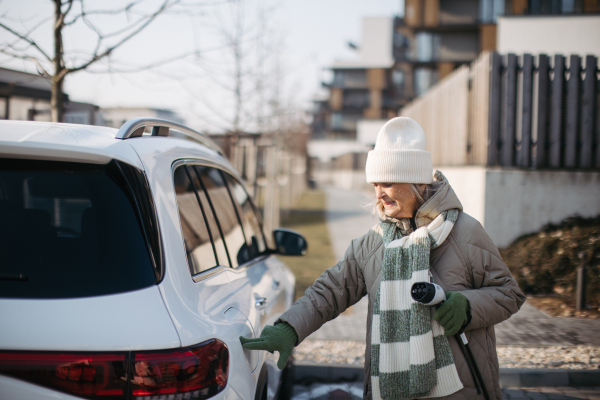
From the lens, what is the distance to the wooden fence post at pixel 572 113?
8.11 metres

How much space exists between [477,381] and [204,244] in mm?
1313

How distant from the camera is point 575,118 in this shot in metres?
8.18

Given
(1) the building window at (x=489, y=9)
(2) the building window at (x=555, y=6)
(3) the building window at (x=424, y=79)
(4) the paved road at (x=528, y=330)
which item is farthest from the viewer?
(3) the building window at (x=424, y=79)

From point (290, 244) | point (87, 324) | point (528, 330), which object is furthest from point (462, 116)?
point (87, 324)

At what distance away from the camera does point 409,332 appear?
2.09 meters

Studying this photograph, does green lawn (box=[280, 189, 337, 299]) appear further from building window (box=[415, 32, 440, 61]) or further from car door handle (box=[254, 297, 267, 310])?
building window (box=[415, 32, 440, 61])

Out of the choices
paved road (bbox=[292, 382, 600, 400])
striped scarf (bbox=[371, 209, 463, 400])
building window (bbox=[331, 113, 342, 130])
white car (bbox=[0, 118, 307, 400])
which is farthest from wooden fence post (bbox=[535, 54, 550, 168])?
building window (bbox=[331, 113, 342, 130])

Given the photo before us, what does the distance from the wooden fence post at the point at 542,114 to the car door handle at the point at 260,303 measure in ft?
22.9

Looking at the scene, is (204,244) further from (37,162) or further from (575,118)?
(575,118)

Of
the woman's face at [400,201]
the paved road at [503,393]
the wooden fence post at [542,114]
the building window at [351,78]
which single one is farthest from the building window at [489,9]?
the building window at [351,78]

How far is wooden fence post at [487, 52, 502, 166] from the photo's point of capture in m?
8.16

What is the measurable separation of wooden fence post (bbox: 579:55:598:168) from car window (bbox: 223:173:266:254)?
6605 mm

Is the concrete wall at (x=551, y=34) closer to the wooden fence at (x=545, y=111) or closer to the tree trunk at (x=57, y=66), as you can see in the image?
the wooden fence at (x=545, y=111)

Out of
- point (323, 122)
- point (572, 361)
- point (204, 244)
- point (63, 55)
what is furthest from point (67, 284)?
point (323, 122)
